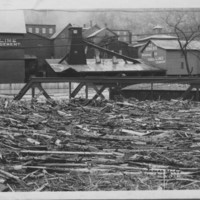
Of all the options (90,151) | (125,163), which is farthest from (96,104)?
(125,163)

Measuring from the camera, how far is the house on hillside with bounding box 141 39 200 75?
58125 mm

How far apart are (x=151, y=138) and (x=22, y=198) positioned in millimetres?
4316

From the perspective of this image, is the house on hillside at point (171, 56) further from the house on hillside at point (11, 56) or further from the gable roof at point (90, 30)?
the house on hillside at point (11, 56)

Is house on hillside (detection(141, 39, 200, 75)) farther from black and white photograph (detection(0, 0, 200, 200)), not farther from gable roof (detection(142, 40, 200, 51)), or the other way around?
black and white photograph (detection(0, 0, 200, 200))

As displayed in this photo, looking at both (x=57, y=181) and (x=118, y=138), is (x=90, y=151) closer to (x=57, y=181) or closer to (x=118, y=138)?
(x=118, y=138)

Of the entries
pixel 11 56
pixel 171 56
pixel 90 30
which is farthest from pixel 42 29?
pixel 11 56

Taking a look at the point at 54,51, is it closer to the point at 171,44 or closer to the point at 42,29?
the point at 42,29

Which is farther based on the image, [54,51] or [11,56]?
[54,51]

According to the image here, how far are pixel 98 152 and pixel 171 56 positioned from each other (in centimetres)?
5497

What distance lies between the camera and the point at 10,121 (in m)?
7.55

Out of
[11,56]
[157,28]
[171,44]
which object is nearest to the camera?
[11,56]

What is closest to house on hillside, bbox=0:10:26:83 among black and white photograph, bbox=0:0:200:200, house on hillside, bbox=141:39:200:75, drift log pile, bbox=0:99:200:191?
house on hillside, bbox=141:39:200:75

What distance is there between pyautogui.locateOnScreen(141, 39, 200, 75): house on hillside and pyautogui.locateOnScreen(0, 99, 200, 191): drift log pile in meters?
49.9

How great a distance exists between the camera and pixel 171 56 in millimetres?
58344
